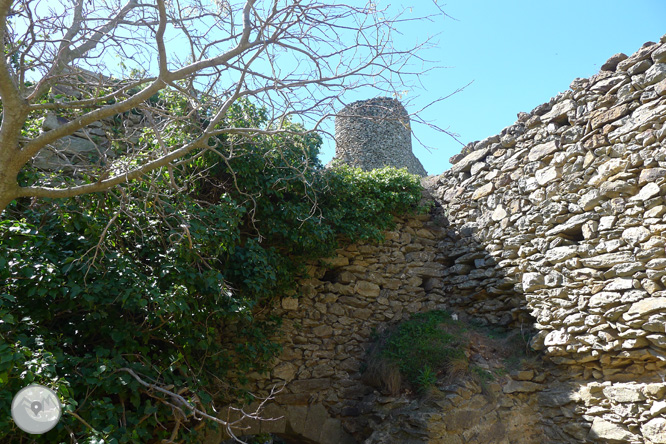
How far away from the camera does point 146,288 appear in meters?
3.81

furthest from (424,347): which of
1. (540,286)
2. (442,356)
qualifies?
(540,286)

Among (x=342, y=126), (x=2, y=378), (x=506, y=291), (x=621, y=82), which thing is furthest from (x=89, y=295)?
(x=342, y=126)

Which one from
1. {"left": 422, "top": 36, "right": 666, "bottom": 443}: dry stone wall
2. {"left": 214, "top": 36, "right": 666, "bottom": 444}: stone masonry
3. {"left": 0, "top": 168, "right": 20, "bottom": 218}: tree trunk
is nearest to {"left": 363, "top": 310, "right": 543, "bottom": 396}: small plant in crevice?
{"left": 214, "top": 36, "right": 666, "bottom": 444}: stone masonry

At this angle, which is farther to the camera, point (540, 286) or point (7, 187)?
point (540, 286)

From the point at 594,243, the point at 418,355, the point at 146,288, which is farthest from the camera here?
the point at 418,355

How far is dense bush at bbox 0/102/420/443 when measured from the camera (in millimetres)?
3377

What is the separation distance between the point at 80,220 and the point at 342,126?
9.50 m

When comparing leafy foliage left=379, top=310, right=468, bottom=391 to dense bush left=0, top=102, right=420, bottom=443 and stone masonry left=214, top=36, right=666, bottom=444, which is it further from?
dense bush left=0, top=102, right=420, bottom=443

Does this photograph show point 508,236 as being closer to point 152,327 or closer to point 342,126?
point 152,327

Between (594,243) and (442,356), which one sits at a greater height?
(594,243)

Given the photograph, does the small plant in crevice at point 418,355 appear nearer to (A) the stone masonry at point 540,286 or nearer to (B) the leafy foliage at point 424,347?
(B) the leafy foliage at point 424,347

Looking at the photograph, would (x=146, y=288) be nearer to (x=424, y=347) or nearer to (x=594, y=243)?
(x=424, y=347)

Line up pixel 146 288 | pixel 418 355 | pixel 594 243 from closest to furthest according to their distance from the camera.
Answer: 1. pixel 146 288
2. pixel 594 243
3. pixel 418 355

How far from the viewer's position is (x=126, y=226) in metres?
4.24
